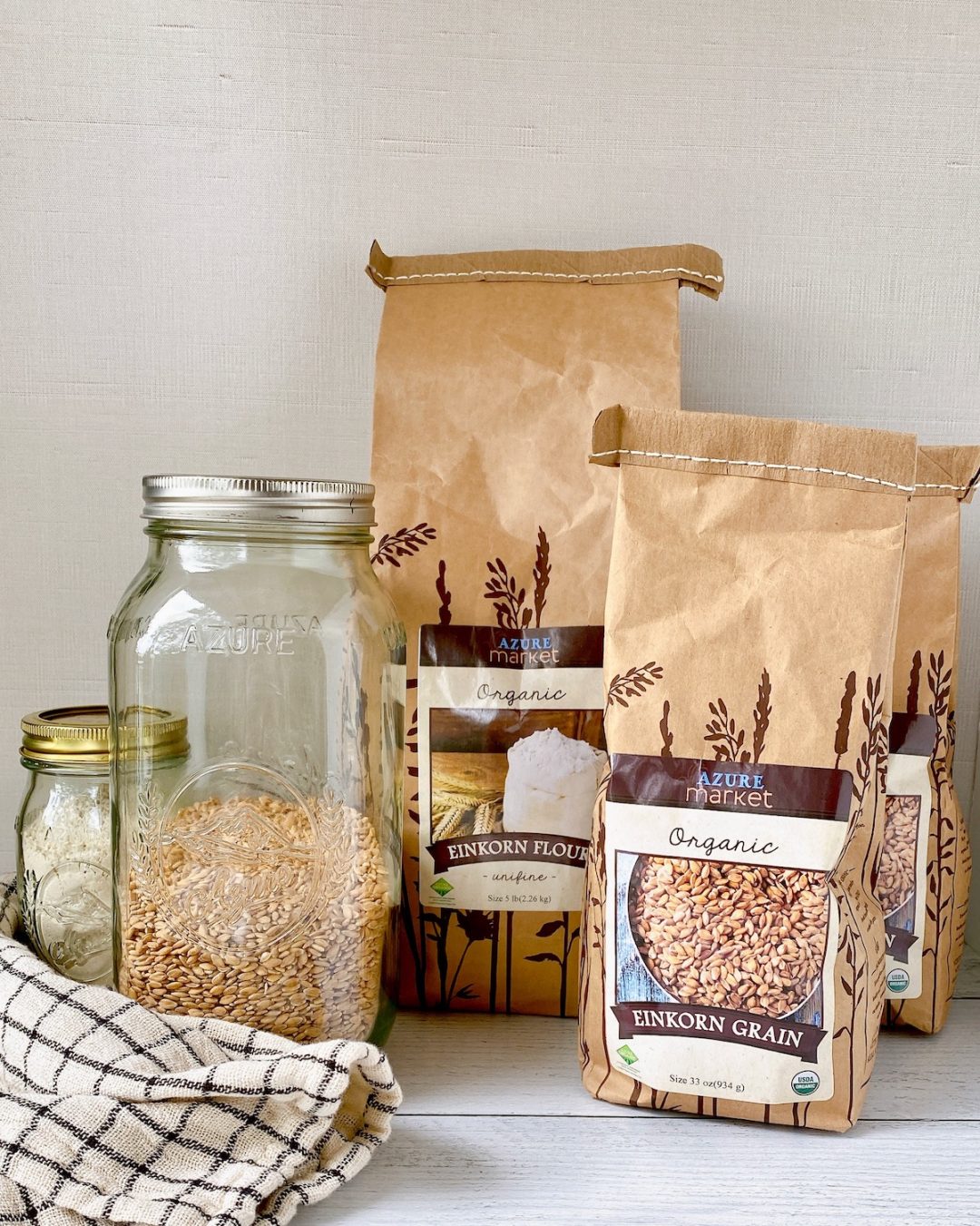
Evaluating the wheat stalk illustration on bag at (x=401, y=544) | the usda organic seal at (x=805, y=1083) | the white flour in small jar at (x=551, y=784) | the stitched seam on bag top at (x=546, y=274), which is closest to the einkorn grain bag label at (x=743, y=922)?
the usda organic seal at (x=805, y=1083)

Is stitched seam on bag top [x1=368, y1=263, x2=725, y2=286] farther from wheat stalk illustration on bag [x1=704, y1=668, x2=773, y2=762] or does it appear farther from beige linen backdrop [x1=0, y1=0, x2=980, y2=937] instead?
wheat stalk illustration on bag [x1=704, y1=668, x2=773, y2=762]

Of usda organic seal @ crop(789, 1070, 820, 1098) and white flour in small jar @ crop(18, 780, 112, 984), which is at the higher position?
white flour in small jar @ crop(18, 780, 112, 984)

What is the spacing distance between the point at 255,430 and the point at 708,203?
420 millimetres

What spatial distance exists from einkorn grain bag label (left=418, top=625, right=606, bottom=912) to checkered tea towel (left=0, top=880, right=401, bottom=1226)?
20 cm

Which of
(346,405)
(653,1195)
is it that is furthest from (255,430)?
(653,1195)

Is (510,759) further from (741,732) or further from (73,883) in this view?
(73,883)

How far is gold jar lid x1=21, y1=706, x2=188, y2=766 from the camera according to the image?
0.72 metres

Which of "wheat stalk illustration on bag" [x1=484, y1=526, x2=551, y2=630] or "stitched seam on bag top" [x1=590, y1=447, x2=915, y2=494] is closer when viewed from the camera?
"stitched seam on bag top" [x1=590, y1=447, x2=915, y2=494]

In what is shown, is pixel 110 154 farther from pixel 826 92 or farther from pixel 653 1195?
pixel 653 1195

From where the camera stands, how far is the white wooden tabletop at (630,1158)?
59 cm

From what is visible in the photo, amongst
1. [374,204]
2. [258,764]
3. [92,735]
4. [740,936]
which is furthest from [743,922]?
[374,204]

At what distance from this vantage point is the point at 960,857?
2.68ft

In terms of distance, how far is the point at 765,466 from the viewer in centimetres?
66

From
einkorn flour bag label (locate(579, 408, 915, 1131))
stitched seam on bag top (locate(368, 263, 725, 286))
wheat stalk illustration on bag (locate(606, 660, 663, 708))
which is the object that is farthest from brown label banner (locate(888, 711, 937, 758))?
stitched seam on bag top (locate(368, 263, 725, 286))
